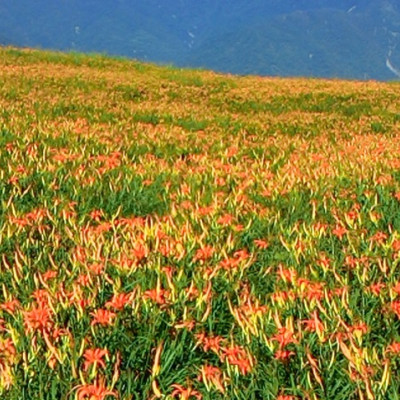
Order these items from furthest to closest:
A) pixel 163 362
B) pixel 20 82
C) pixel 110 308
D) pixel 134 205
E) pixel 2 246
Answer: pixel 20 82, pixel 134 205, pixel 2 246, pixel 110 308, pixel 163 362

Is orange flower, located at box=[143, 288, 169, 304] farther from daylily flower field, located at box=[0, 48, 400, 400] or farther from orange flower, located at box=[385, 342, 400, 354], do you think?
orange flower, located at box=[385, 342, 400, 354]

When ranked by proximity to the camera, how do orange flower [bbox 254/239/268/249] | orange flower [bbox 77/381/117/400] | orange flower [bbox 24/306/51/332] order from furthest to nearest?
orange flower [bbox 254/239/268/249], orange flower [bbox 24/306/51/332], orange flower [bbox 77/381/117/400]

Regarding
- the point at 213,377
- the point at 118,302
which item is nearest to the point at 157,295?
the point at 118,302

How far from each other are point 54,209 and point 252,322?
84.8 inches

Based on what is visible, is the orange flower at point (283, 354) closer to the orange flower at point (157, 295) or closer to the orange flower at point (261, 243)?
the orange flower at point (157, 295)

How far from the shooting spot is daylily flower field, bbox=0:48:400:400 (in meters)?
1.87

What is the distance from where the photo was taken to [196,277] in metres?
2.63

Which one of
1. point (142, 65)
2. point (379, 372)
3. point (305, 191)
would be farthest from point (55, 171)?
point (142, 65)

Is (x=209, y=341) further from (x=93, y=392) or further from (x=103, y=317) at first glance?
(x=93, y=392)

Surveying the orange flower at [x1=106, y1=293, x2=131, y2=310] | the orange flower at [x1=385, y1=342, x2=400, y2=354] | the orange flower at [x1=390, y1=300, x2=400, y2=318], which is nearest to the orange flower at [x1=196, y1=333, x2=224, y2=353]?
the orange flower at [x1=106, y1=293, x2=131, y2=310]

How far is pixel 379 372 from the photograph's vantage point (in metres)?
1.82

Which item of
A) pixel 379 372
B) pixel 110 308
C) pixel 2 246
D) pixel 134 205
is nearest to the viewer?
pixel 379 372

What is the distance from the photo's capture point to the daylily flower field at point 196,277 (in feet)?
6.14

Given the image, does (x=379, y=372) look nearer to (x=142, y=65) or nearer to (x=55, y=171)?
(x=55, y=171)
